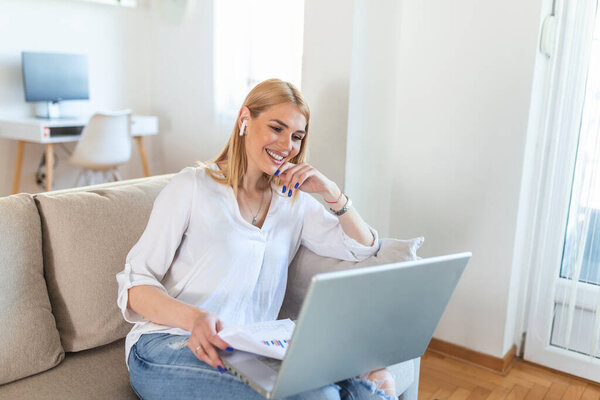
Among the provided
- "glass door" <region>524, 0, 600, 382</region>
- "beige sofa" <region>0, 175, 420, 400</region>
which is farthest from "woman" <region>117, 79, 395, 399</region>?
"glass door" <region>524, 0, 600, 382</region>

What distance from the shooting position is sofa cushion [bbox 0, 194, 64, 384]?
49.2 inches

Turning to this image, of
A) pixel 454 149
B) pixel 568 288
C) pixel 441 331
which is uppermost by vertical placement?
pixel 454 149

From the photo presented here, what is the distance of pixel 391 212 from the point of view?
7.72ft

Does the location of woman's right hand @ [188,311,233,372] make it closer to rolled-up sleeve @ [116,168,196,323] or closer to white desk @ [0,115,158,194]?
rolled-up sleeve @ [116,168,196,323]

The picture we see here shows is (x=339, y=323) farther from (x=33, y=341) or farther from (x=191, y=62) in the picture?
(x=191, y=62)

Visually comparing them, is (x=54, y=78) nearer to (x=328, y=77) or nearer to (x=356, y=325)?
(x=328, y=77)

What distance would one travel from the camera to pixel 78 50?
156 inches

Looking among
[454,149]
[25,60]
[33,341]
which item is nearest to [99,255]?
Answer: [33,341]

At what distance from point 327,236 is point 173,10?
311 cm

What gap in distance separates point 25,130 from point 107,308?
7.96ft

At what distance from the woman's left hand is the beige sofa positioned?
23cm

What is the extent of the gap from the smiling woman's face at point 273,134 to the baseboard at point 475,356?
129cm

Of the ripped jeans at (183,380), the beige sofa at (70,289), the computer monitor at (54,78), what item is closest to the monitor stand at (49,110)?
the computer monitor at (54,78)

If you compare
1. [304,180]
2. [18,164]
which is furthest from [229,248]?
[18,164]
